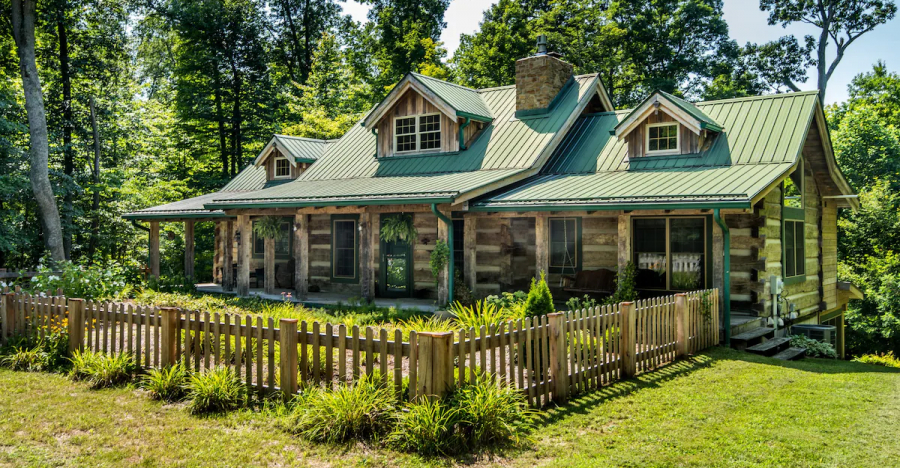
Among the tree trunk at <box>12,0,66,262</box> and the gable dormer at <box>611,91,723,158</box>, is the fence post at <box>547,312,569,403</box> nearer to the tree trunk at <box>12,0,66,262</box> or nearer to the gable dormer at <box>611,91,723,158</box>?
the gable dormer at <box>611,91,723,158</box>

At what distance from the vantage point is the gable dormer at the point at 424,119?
744 inches

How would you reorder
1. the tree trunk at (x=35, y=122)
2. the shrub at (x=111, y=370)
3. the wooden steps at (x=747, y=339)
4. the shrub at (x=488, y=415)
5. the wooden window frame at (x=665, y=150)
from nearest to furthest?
1. the shrub at (x=488, y=415)
2. the shrub at (x=111, y=370)
3. the wooden steps at (x=747, y=339)
4. the wooden window frame at (x=665, y=150)
5. the tree trunk at (x=35, y=122)

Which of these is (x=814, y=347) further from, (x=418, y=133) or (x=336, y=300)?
(x=418, y=133)

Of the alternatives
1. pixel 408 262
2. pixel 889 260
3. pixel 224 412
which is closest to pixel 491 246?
pixel 408 262

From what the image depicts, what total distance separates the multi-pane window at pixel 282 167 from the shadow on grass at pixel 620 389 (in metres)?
16.1

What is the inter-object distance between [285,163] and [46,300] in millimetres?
13171

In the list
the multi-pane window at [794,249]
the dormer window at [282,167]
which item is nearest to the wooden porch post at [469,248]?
the multi-pane window at [794,249]

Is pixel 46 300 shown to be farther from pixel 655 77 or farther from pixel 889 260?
pixel 655 77

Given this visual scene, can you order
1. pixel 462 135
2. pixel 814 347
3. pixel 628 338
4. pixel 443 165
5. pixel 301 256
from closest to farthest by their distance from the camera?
pixel 628 338
pixel 814 347
pixel 301 256
pixel 443 165
pixel 462 135

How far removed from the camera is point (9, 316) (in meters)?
10.9

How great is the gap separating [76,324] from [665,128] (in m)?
13.3

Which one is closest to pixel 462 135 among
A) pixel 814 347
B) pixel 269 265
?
pixel 269 265

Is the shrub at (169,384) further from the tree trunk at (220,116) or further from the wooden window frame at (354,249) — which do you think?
the tree trunk at (220,116)

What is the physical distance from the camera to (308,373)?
8344 millimetres
